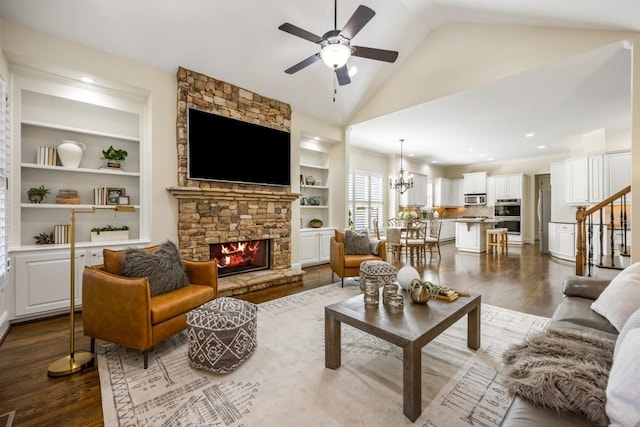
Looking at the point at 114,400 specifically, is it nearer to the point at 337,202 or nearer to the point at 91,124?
the point at 91,124

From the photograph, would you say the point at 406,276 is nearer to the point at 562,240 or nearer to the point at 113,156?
the point at 113,156

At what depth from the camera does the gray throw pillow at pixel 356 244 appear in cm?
454

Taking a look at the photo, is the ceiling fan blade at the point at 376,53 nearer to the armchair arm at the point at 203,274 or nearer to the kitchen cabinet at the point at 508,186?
the armchair arm at the point at 203,274

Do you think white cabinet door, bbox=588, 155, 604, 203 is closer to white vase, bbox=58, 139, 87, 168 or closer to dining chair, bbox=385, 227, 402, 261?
dining chair, bbox=385, 227, 402, 261

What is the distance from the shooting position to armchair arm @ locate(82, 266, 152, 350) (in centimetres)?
208

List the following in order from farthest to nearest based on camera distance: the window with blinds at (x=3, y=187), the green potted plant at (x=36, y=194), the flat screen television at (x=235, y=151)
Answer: the flat screen television at (x=235, y=151)
the green potted plant at (x=36, y=194)
the window with blinds at (x=3, y=187)

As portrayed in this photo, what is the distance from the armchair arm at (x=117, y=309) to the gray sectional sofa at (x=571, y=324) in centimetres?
229

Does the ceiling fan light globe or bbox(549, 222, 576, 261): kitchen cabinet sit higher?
the ceiling fan light globe

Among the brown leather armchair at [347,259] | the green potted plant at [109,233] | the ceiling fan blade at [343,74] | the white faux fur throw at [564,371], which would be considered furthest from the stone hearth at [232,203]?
the white faux fur throw at [564,371]

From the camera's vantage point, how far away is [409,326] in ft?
5.98

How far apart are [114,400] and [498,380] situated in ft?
8.59

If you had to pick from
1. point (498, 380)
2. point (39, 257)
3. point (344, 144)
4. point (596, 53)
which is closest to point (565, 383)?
point (498, 380)

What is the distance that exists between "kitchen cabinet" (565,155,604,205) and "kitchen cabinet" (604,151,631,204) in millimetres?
93

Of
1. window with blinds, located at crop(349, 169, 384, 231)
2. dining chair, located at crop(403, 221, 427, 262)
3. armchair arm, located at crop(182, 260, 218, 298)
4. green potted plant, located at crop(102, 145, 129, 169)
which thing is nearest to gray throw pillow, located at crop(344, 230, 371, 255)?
dining chair, located at crop(403, 221, 427, 262)
